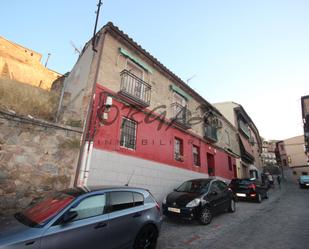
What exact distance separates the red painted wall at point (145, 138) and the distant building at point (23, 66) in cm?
1391

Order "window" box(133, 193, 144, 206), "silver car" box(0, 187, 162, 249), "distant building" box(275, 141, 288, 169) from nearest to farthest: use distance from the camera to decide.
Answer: "silver car" box(0, 187, 162, 249) < "window" box(133, 193, 144, 206) < "distant building" box(275, 141, 288, 169)

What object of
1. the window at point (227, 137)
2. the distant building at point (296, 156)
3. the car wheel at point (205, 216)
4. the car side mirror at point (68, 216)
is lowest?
the car wheel at point (205, 216)

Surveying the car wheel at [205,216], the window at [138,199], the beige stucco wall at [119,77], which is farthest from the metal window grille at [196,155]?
the window at [138,199]

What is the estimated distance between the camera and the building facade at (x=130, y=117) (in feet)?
24.0

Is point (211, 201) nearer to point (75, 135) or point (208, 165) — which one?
point (75, 135)

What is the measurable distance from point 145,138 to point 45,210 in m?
6.03

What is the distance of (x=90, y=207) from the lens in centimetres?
363

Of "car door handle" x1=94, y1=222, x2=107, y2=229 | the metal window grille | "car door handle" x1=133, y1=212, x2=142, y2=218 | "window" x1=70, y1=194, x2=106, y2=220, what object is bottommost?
"car door handle" x1=94, y1=222, x2=107, y2=229

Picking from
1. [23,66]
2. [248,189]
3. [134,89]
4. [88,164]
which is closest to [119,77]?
[134,89]

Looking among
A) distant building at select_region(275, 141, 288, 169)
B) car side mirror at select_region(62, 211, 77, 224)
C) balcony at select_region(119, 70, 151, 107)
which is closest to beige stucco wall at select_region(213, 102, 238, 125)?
balcony at select_region(119, 70, 151, 107)

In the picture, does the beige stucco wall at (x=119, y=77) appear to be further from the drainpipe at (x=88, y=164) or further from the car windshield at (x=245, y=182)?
the car windshield at (x=245, y=182)

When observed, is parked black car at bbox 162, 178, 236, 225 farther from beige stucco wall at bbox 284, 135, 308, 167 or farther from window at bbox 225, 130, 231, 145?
beige stucco wall at bbox 284, 135, 308, 167

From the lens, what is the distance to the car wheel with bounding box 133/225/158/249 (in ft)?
13.3

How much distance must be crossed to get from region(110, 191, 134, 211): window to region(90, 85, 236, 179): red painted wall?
3207 millimetres
